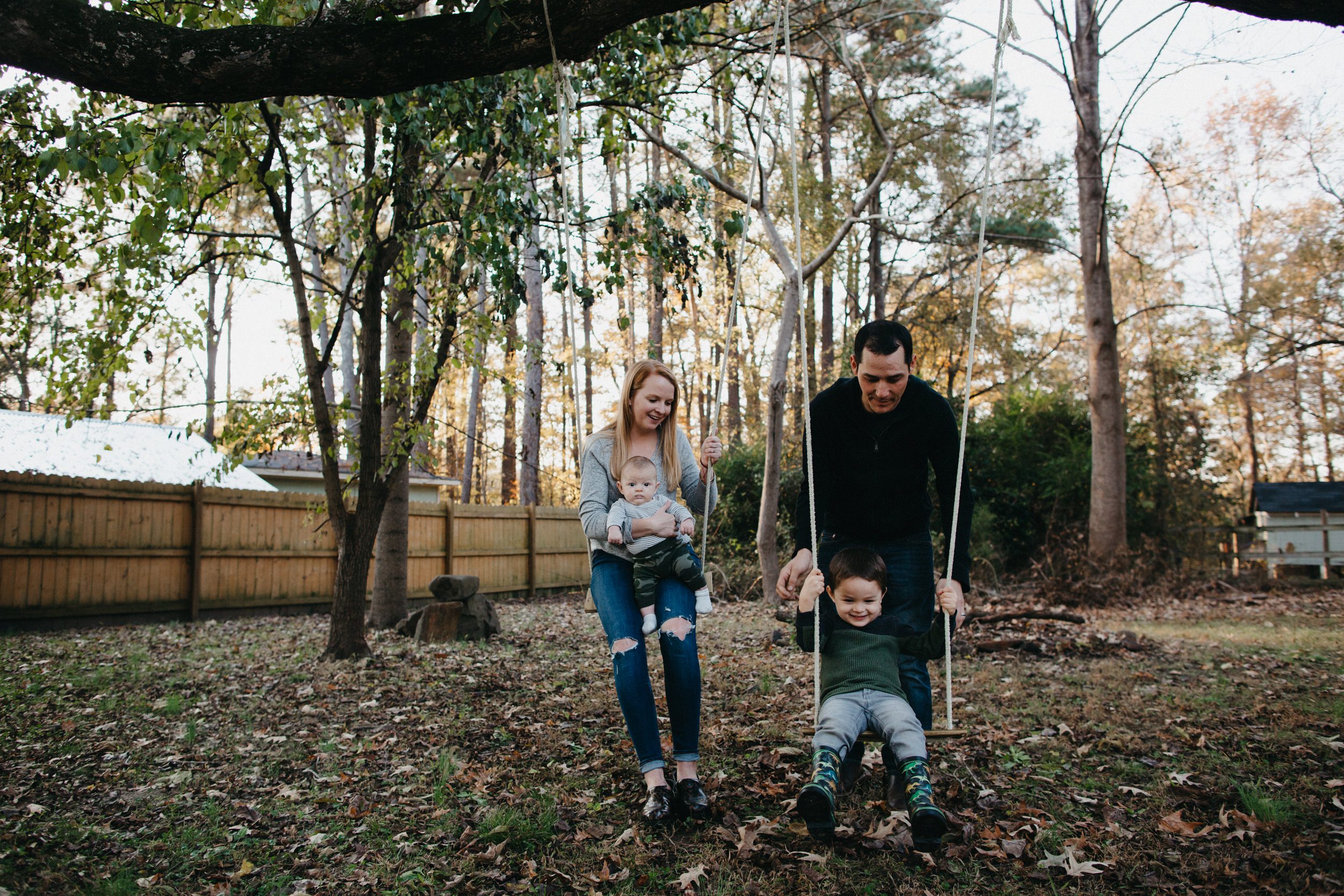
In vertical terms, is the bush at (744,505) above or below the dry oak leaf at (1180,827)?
above

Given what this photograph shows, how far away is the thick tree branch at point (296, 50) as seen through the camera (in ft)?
8.16

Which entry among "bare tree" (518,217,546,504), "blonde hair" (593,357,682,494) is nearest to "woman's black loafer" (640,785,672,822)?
"blonde hair" (593,357,682,494)

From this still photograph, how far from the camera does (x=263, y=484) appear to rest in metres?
13.9

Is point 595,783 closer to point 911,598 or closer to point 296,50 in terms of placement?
point 911,598

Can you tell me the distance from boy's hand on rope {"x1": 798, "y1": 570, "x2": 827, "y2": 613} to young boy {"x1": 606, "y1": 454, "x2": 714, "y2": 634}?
34 cm

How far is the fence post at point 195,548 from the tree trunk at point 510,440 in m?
3.38

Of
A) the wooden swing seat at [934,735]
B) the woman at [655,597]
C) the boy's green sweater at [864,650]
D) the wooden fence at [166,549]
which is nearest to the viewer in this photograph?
the wooden swing seat at [934,735]

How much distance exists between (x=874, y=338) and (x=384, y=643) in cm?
564

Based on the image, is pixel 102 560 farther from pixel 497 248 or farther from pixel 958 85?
pixel 958 85

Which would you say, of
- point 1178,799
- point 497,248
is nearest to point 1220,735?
point 1178,799

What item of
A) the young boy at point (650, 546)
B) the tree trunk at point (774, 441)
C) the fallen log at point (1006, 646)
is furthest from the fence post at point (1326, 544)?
the young boy at point (650, 546)

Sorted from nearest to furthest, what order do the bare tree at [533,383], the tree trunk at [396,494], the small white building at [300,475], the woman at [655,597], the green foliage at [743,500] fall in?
1. the woman at [655,597]
2. the tree trunk at [396,494]
3. the green foliage at [743,500]
4. the bare tree at [533,383]
5. the small white building at [300,475]

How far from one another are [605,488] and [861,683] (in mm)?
1102

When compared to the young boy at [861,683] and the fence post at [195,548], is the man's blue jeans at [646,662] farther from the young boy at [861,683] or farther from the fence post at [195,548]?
the fence post at [195,548]
